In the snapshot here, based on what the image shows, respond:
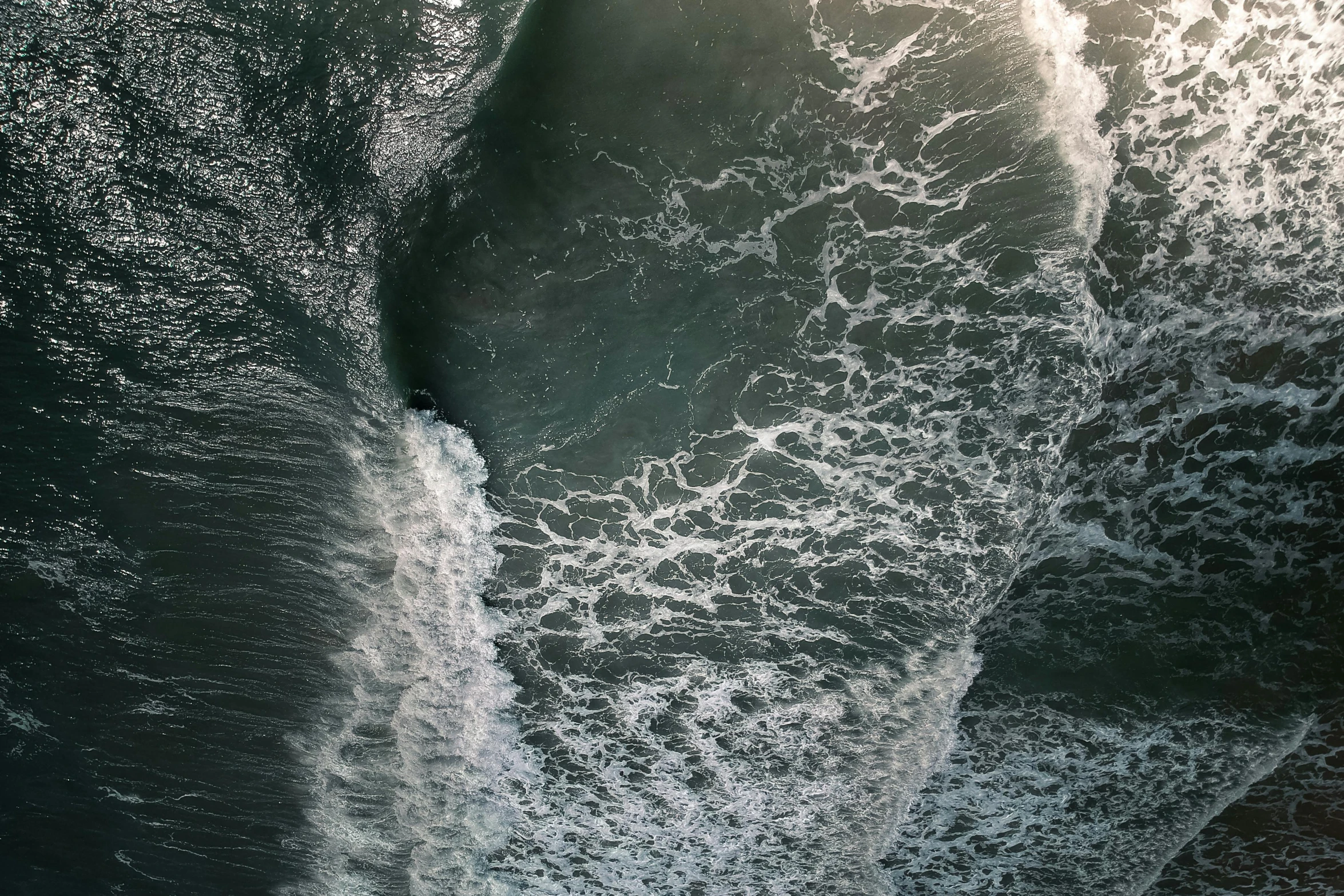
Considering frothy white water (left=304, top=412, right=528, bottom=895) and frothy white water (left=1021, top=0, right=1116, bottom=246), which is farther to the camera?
frothy white water (left=304, top=412, right=528, bottom=895)

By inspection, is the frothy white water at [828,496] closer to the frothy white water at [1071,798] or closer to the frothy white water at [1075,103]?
the frothy white water at [1075,103]

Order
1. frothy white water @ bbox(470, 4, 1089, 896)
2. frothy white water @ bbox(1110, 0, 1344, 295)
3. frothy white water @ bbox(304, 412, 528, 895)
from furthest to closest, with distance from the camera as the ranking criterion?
1. frothy white water @ bbox(304, 412, 528, 895)
2. frothy white water @ bbox(470, 4, 1089, 896)
3. frothy white water @ bbox(1110, 0, 1344, 295)

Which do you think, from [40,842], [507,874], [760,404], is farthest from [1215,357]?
[40,842]

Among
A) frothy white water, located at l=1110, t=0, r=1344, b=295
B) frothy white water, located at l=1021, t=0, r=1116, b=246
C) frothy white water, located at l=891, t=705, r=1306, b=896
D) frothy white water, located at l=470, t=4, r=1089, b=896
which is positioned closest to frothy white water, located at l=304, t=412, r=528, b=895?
frothy white water, located at l=470, t=4, r=1089, b=896

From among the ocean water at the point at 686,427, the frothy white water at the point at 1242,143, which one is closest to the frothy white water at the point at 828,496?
the ocean water at the point at 686,427

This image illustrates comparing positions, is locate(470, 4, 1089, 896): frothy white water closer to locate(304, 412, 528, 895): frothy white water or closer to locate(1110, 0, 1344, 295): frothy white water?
locate(304, 412, 528, 895): frothy white water

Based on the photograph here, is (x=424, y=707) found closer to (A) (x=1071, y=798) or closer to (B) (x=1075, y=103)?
(A) (x=1071, y=798)
